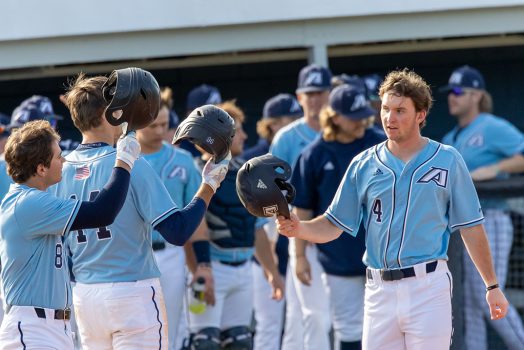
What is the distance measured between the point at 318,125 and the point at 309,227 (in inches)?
114

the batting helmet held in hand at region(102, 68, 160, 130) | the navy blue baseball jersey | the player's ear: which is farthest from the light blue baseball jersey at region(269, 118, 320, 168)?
the batting helmet held in hand at region(102, 68, 160, 130)

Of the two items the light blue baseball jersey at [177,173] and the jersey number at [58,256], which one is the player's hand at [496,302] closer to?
the jersey number at [58,256]

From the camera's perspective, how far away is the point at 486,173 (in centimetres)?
780

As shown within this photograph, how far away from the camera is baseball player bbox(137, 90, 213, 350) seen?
22.8 ft

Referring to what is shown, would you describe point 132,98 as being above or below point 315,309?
above

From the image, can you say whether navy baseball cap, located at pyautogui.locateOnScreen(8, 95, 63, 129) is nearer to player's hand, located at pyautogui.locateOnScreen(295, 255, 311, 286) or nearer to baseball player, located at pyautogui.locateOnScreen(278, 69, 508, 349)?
player's hand, located at pyautogui.locateOnScreen(295, 255, 311, 286)

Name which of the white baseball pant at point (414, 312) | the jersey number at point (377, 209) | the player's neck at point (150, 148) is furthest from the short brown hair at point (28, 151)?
the player's neck at point (150, 148)

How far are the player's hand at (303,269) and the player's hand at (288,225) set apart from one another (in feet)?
6.27

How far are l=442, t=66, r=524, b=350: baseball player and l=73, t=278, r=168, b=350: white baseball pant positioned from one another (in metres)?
3.05

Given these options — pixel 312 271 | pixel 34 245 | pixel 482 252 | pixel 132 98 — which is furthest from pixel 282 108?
pixel 34 245

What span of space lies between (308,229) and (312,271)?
226 centimetres

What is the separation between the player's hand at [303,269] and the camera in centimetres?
714

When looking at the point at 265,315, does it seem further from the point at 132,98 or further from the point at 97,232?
the point at 132,98

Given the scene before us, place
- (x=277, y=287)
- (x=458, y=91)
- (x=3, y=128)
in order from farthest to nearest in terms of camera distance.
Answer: (x=458, y=91) < (x=3, y=128) < (x=277, y=287)
